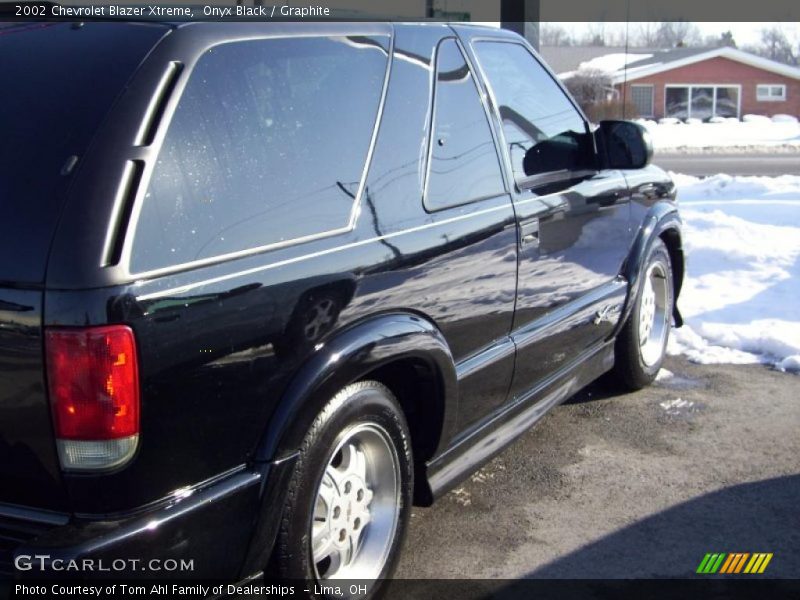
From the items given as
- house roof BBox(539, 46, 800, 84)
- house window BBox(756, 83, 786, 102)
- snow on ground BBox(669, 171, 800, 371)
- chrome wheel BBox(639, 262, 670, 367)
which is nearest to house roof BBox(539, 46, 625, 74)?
house roof BBox(539, 46, 800, 84)

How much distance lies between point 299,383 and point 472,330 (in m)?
1.06

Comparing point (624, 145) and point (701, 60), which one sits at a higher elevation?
point (701, 60)

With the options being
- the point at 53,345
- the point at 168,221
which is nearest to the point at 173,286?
the point at 168,221

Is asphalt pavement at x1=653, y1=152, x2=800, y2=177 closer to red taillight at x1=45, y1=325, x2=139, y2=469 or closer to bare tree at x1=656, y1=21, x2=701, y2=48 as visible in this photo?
red taillight at x1=45, y1=325, x2=139, y2=469

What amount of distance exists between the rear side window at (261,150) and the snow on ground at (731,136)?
24.8 metres

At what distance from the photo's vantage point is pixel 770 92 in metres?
50.2

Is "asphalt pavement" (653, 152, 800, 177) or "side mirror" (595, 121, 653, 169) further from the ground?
"side mirror" (595, 121, 653, 169)

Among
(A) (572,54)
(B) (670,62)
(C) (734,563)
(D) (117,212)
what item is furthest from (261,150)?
(A) (572,54)

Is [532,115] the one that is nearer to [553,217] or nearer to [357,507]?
[553,217]

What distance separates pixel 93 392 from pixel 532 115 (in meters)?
2.71

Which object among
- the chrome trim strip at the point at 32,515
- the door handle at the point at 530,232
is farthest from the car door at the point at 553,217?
the chrome trim strip at the point at 32,515

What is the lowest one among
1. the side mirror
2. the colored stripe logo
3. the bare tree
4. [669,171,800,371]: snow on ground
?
the colored stripe logo

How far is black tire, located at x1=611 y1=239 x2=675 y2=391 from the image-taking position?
5281mm

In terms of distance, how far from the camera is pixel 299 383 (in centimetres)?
260
